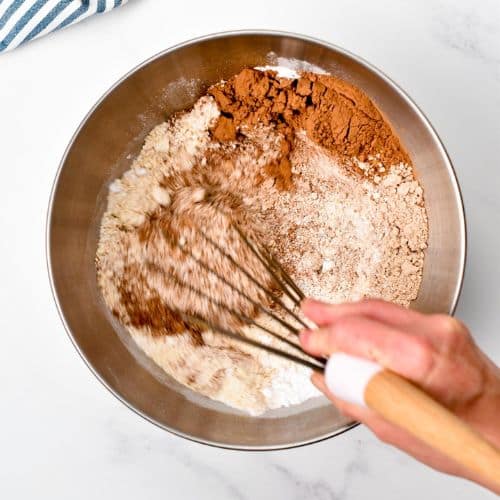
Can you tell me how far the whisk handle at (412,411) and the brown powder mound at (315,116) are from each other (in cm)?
42

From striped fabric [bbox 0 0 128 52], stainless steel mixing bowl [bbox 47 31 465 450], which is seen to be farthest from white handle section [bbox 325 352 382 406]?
striped fabric [bbox 0 0 128 52]

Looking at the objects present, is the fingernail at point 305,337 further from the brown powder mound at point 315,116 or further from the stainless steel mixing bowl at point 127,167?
the brown powder mound at point 315,116

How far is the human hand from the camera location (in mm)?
603

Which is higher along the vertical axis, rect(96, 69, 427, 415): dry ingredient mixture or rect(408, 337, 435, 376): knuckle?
rect(96, 69, 427, 415): dry ingredient mixture

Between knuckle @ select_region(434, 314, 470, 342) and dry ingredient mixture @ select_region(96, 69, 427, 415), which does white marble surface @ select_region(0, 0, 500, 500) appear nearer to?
dry ingredient mixture @ select_region(96, 69, 427, 415)

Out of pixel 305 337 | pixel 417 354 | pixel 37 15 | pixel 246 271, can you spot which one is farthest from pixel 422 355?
pixel 37 15

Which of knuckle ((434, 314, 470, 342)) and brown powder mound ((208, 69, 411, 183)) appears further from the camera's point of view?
brown powder mound ((208, 69, 411, 183))

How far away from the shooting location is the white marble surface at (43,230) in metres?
0.95

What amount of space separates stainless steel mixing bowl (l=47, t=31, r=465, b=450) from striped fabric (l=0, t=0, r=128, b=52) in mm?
172

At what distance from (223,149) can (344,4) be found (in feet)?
1.06

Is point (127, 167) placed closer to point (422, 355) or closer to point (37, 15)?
point (37, 15)

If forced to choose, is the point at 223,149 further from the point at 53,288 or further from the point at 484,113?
the point at 484,113

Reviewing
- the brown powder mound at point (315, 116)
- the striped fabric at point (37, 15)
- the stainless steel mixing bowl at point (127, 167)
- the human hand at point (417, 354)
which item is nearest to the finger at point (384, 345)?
the human hand at point (417, 354)

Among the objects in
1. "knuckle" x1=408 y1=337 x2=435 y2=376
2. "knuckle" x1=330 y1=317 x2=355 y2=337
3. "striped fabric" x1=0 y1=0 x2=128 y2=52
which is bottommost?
"knuckle" x1=408 y1=337 x2=435 y2=376
